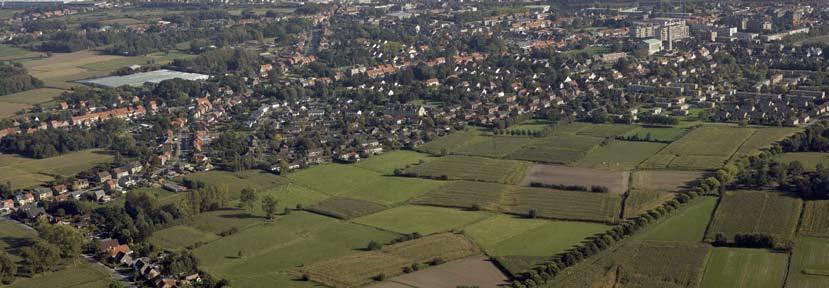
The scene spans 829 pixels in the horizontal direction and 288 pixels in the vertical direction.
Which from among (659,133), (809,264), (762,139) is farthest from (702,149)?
(809,264)

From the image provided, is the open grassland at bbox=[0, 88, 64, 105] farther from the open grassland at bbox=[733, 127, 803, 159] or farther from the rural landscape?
the open grassland at bbox=[733, 127, 803, 159]

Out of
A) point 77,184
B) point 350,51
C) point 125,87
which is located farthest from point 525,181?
point 350,51

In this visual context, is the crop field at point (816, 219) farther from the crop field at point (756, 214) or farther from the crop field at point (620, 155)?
the crop field at point (620, 155)

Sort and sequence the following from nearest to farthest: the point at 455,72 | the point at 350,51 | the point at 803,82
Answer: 1. the point at 803,82
2. the point at 455,72
3. the point at 350,51

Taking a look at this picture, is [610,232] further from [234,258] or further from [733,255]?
[234,258]

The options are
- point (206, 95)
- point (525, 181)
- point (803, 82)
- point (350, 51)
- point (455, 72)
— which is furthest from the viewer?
point (350, 51)

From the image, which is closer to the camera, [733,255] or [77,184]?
[733,255]
